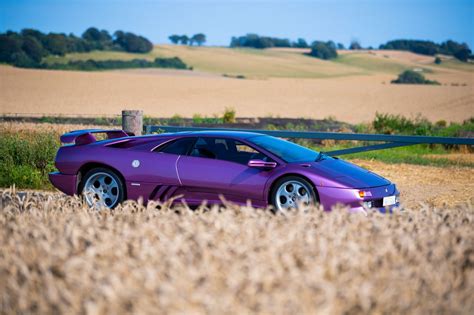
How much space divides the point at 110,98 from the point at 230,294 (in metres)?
52.6

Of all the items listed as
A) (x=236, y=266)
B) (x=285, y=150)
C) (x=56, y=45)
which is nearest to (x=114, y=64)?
(x=56, y=45)

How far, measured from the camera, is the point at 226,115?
3114 centimetres

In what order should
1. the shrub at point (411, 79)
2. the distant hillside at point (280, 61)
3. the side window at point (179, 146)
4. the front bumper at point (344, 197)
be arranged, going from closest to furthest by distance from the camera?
the front bumper at point (344, 197) < the side window at point (179, 146) < the shrub at point (411, 79) < the distant hillside at point (280, 61)

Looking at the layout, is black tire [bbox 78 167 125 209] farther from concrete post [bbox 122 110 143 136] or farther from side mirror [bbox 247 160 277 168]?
concrete post [bbox 122 110 143 136]

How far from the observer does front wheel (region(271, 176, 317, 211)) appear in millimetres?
9508

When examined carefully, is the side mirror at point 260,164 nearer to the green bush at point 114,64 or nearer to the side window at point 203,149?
the side window at point 203,149

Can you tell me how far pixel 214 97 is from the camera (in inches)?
2494

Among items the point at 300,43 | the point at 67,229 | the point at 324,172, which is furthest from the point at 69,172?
the point at 300,43

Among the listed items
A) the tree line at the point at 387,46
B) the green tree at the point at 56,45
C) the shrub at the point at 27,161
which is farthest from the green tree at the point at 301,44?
the shrub at the point at 27,161

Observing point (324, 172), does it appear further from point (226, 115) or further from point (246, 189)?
point (226, 115)

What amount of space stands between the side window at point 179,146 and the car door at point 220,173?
0.09 m

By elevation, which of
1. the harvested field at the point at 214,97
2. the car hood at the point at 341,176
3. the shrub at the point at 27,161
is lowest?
the shrub at the point at 27,161

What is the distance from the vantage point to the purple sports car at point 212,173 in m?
9.57

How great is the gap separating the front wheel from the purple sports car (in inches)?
0.5
